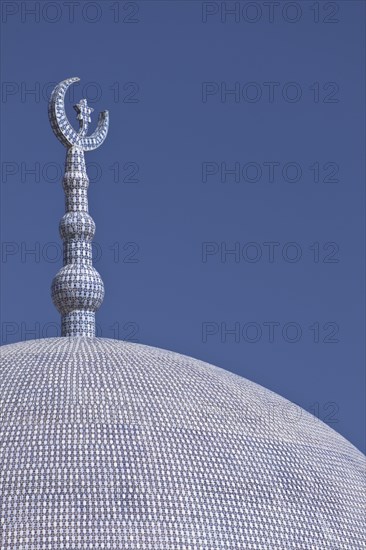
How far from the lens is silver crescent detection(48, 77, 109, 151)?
3075 centimetres

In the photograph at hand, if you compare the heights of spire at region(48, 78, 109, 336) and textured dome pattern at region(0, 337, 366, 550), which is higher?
spire at region(48, 78, 109, 336)

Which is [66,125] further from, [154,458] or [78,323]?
[154,458]

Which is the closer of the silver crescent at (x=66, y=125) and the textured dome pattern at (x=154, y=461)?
the textured dome pattern at (x=154, y=461)

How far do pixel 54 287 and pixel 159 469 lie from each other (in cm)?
473

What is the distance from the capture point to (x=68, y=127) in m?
31.2

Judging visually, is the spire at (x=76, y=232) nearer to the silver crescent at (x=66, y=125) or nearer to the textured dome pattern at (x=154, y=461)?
the silver crescent at (x=66, y=125)

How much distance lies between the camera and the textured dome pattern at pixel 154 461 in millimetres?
25641

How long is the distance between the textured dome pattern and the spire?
86 centimetres

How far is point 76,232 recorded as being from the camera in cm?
3047

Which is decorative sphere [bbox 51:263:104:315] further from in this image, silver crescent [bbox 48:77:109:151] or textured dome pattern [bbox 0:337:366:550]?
silver crescent [bbox 48:77:109:151]

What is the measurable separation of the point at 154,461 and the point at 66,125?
6.94 meters

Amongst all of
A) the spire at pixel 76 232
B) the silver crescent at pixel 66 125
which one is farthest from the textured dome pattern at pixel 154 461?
the silver crescent at pixel 66 125

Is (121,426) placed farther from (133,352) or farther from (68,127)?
(68,127)

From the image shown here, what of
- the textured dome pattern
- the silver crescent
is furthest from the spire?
the textured dome pattern
